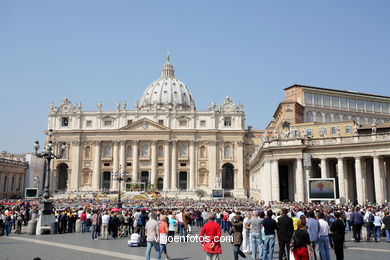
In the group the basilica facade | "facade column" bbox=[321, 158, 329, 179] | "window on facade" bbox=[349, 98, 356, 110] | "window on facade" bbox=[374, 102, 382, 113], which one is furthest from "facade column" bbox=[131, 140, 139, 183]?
"facade column" bbox=[321, 158, 329, 179]

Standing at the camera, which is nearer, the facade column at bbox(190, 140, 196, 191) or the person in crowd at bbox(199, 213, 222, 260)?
the person in crowd at bbox(199, 213, 222, 260)

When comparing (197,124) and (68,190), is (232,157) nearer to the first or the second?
(197,124)

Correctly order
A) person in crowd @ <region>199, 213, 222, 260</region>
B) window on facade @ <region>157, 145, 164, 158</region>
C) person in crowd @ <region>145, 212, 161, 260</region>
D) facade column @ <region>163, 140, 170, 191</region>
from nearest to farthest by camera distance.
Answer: person in crowd @ <region>199, 213, 222, 260</region> → person in crowd @ <region>145, 212, 161, 260</region> → facade column @ <region>163, 140, 170, 191</region> → window on facade @ <region>157, 145, 164, 158</region>

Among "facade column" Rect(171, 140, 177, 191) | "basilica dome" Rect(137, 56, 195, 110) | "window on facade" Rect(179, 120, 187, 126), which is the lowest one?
"facade column" Rect(171, 140, 177, 191)

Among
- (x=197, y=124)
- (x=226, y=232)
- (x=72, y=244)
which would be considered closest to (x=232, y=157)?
(x=197, y=124)

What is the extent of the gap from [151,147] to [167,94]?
122ft

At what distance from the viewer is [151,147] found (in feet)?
270

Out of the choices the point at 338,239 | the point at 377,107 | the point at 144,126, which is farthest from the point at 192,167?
the point at 338,239

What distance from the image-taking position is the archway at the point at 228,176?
8412 cm

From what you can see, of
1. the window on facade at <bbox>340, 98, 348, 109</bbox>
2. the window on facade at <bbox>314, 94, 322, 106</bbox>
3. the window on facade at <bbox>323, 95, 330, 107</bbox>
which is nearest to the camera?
the window on facade at <bbox>314, 94, 322, 106</bbox>

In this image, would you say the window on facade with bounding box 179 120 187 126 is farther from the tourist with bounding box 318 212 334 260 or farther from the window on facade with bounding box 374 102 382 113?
the tourist with bounding box 318 212 334 260

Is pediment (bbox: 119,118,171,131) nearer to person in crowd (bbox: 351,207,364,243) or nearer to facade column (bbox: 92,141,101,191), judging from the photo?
facade column (bbox: 92,141,101,191)

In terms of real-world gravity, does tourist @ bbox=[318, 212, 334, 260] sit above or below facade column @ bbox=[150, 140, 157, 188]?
below

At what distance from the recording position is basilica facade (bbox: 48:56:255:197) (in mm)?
81375
